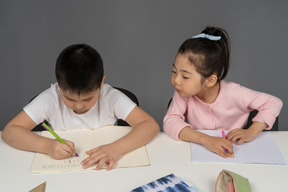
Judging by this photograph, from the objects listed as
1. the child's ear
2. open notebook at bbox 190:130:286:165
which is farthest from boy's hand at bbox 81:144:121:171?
the child's ear

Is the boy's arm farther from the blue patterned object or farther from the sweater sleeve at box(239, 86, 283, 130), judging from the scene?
the sweater sleeve at box(239, 86, 283, 130)

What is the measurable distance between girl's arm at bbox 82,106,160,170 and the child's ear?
30cm

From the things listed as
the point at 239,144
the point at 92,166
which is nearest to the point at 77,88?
the point at 92,166

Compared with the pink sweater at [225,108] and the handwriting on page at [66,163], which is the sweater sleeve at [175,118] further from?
the handwriting on page at [66,163]

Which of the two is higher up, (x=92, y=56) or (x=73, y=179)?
(x=92, y=56)

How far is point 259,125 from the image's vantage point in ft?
4.78

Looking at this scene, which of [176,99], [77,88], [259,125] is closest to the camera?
[77,88]

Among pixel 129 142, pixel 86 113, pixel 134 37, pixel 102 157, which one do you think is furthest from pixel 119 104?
pixel 134 37

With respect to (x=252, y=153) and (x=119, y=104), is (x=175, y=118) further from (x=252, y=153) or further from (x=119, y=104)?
(x=252, y=153)

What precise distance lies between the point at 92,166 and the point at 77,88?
30 centimetres

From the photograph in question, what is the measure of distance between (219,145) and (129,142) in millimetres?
329

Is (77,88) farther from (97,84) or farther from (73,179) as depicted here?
(73,179)

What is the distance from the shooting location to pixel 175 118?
5.06 feet

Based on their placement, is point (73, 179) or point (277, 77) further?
point (277, 77)
